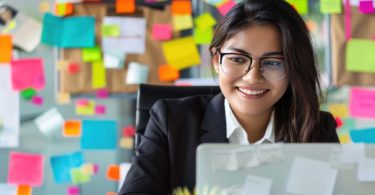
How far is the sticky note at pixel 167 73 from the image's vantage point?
2016 mm

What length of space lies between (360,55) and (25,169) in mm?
1668

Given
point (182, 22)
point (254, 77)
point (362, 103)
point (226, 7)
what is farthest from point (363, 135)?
point (254, 77)

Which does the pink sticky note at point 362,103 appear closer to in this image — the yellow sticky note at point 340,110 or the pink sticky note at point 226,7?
the yellow sticky note at point 340,110

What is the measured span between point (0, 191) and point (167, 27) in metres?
1.14

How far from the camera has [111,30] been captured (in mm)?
2025

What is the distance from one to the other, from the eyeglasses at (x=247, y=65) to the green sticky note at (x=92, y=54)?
1060 mm

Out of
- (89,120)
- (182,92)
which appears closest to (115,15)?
(89,120)

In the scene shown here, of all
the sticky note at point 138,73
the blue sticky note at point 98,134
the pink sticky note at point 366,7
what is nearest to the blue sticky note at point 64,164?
the blue sticky note at point 98,134

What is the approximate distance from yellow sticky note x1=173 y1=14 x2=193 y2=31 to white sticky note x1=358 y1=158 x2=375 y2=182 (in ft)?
4.76

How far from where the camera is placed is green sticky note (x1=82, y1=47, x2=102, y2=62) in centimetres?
202

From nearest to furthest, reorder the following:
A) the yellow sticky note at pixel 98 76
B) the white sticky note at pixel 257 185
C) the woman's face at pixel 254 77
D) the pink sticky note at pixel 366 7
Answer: the white sticky note at pixel 257 185
the woman's face at pixel 254 77
the pink sticky note at pixel 366 7
the yellow sticky note at pixel 98 76

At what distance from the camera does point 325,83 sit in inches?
74.7

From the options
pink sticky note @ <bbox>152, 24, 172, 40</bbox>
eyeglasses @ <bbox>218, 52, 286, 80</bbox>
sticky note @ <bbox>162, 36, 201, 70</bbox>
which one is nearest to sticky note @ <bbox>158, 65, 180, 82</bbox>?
sticky note @ <bbox>162, 36, 201, 70</bbox>

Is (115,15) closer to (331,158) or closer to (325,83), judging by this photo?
(325,83)
